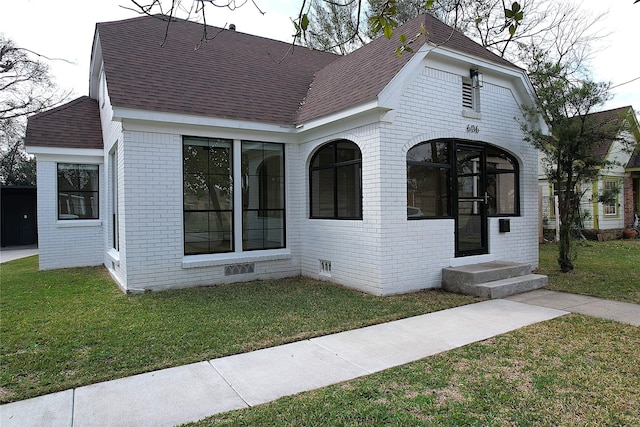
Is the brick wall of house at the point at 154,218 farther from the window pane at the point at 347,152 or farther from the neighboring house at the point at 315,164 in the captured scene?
the window pane at the point at 347,152

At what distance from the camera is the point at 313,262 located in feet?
27.3

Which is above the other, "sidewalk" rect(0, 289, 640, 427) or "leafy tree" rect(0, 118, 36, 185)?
"leafy tree" rect(0, 118, 36, 185)

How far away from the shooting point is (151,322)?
5238 millimetres

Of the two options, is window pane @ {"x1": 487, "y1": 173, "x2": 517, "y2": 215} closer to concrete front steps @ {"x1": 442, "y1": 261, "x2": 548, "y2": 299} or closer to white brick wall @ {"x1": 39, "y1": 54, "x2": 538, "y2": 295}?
white brick wall @ {"x1": 39, "y1": 54, "x2": 538, "y2": 295}

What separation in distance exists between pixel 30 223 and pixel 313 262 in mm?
19634

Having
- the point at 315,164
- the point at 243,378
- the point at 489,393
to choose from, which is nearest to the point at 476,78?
the point at 315,164

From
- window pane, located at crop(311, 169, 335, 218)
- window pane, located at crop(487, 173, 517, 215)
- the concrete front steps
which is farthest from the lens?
window pane, located at crop(487, 173, 517, 215)

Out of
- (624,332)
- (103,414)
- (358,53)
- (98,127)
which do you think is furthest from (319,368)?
(98,127)

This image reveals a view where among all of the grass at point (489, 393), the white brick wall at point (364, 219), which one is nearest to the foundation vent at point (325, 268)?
the white brick wall at point (364, 219)

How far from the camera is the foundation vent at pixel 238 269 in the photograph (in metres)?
7.89

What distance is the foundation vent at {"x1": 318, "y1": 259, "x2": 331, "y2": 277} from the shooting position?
7953mm

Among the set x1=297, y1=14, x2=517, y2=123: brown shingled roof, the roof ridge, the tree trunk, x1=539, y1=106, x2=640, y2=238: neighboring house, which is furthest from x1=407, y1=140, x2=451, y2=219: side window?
x1=539, y1=106, x2=640, y2=238: neighboring house

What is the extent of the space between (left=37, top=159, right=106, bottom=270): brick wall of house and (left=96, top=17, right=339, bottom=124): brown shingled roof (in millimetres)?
3696

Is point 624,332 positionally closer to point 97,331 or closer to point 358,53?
point 97,331
